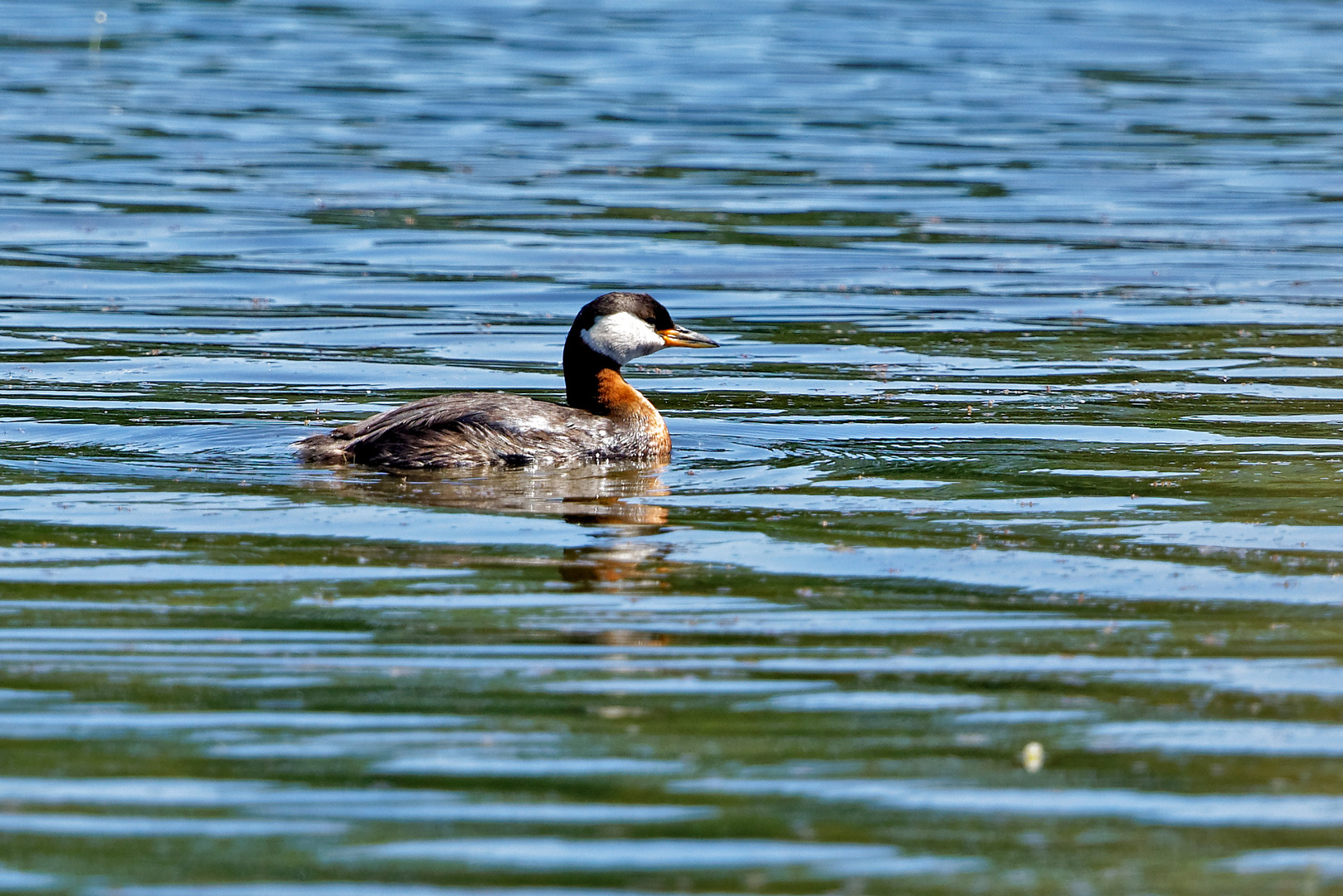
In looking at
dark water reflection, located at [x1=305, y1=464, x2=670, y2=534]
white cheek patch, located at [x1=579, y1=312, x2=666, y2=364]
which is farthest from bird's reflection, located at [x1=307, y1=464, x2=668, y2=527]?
white cheek patch, located at [x1=579, y1=312, x2=666, y2=364]

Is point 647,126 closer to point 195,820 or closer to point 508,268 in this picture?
point 508,268

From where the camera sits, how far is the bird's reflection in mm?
9820

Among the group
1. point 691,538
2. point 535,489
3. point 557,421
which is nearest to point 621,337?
point 557,421

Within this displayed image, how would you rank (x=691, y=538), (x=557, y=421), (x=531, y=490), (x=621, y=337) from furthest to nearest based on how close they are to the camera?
(x=621, y=337)
(x=557, y=421)
(x=531, y=490)
(x=691, y=538)

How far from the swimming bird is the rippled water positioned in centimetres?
19

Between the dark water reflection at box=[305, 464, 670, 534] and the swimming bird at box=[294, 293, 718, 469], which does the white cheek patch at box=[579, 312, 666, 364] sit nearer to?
the swimming bird at box=[294, 293, 718, 469]

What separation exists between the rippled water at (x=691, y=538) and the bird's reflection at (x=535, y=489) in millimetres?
53

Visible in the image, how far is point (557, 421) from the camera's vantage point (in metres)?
11.3

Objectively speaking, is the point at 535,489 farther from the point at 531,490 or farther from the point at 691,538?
the point at 691,538

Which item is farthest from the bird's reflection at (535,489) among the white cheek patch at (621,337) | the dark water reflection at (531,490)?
the white cheek patch at (621,337)

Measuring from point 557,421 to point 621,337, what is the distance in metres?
0.78

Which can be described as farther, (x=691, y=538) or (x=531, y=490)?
(x=531, y=490)

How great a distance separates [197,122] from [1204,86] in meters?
16.4

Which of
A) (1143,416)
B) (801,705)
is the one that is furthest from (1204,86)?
(801,705)
